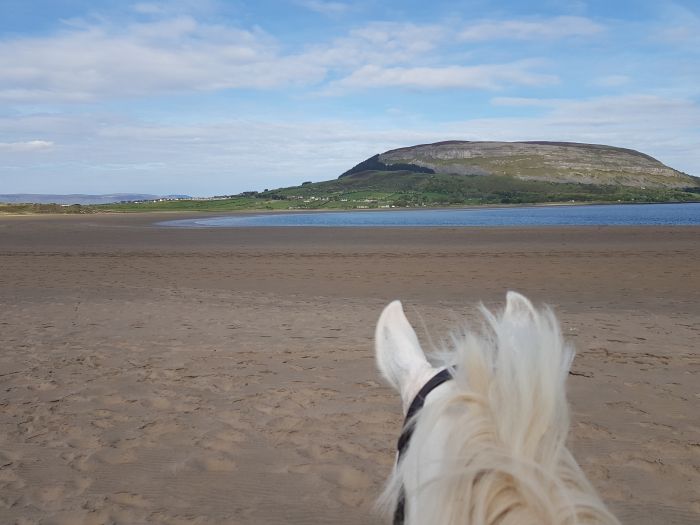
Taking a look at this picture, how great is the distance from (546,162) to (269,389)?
14242cm

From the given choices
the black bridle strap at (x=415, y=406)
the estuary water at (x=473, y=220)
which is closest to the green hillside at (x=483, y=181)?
the estuary water at (x=473, y=220)

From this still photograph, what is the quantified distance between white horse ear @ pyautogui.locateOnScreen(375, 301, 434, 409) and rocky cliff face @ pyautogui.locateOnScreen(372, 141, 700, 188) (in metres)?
129

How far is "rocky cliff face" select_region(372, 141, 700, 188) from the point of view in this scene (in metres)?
125

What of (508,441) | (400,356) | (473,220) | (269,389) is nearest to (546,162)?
(473,220)

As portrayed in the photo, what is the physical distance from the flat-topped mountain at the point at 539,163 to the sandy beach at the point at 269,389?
389 ft

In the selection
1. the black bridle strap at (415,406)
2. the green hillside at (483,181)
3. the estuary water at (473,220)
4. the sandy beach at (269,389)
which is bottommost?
the sandy beach at (269,389)

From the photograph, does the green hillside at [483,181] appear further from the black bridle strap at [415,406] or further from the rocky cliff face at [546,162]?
the black bridle strap at [415,406]

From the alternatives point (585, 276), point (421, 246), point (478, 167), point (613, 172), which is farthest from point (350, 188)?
point (585, 276)

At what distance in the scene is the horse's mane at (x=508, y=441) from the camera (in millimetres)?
857

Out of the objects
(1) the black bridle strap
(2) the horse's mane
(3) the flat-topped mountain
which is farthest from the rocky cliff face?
(2) the horse's mane

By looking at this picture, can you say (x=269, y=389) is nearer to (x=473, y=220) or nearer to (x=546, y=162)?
(x=473, y=220)

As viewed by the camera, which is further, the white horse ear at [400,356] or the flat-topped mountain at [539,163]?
the flat-topped mountain at [539,163]

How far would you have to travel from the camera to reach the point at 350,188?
122m

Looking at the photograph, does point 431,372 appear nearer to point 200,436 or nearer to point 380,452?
point 380,452
